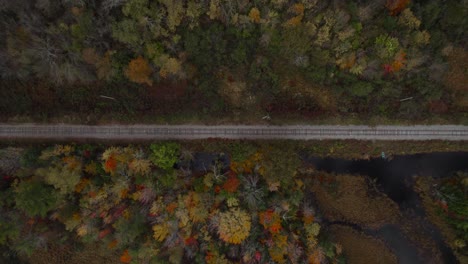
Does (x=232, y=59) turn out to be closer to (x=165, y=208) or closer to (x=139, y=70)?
(x=139, y=70)

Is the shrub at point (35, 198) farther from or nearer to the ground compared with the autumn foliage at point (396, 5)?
nearer to the ground

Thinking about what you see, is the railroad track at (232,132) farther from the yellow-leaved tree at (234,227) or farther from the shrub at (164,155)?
the yellow-leaved tree at (234,227)

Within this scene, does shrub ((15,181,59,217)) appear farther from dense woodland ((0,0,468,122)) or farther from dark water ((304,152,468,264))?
dark water ((304,152,468,264))

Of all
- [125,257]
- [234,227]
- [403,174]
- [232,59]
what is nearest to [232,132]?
[232,59]

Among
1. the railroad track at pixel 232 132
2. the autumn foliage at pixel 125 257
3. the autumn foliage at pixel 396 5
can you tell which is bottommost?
the autumn foliage at pixel 125 257

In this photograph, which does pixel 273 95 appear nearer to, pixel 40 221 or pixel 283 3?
pixel 283 3

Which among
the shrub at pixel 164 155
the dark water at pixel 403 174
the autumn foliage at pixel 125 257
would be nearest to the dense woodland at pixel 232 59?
the shrub at pixel 164 155

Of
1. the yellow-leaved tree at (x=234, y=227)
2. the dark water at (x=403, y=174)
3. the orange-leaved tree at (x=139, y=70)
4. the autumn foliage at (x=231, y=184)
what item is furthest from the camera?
the dark water at (x=403, y=174)
